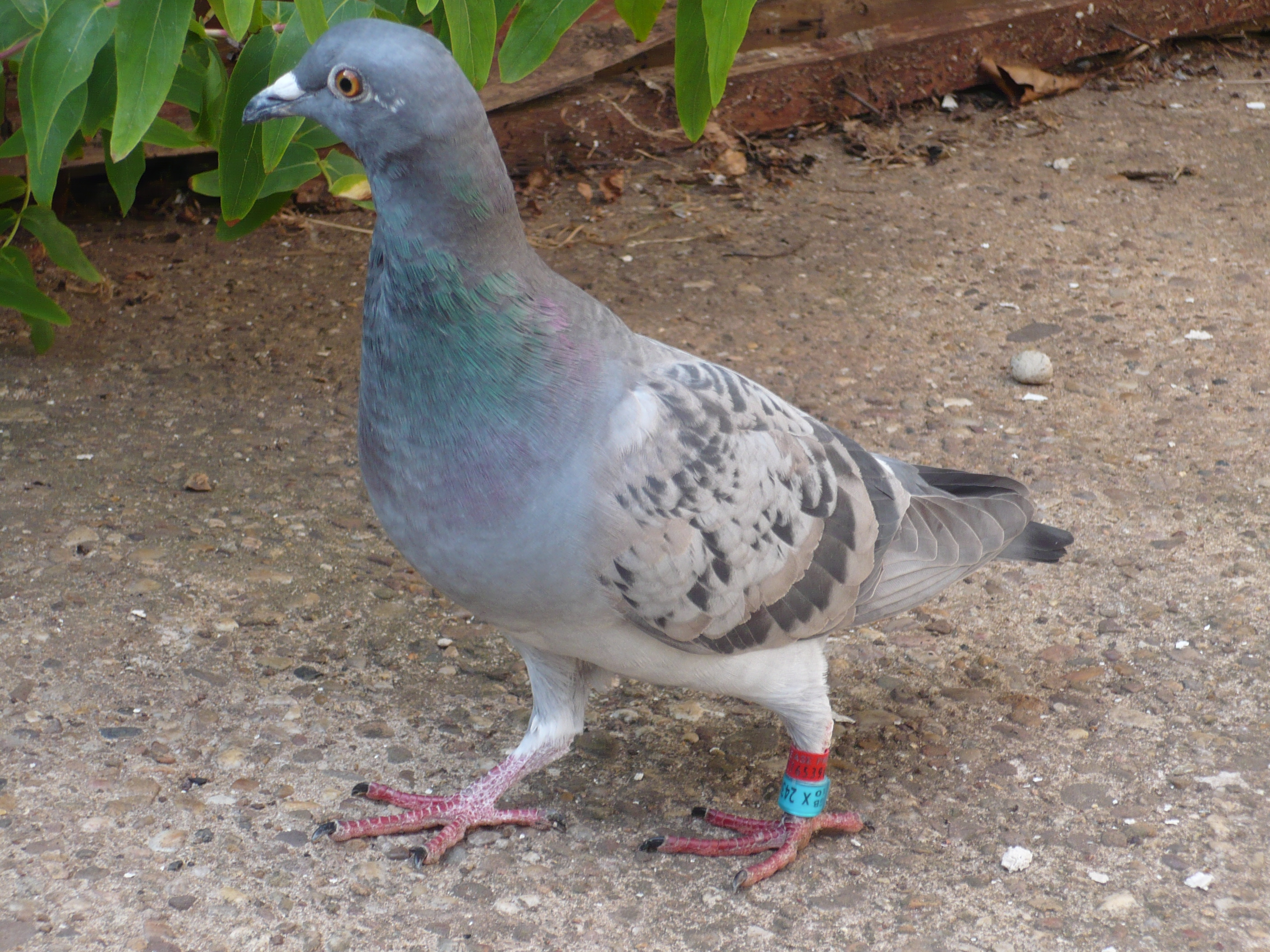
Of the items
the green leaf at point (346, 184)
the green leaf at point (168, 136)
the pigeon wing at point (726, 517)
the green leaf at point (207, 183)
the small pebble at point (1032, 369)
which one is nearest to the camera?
the pigeon wing at point (726, 517)

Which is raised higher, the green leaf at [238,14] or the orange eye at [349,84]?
the green leaf at [238,14]

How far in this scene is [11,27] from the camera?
10.4 ft

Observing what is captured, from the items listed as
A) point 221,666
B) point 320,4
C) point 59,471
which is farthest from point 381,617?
point 320,4

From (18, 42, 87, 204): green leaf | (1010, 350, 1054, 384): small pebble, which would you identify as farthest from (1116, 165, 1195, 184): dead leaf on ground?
(18, 42, 87, 204): green leaf

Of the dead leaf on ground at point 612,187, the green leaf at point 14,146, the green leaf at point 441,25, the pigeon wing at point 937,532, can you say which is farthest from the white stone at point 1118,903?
the dead leaf on ground at point 612,187

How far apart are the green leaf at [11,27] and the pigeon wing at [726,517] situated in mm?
1839

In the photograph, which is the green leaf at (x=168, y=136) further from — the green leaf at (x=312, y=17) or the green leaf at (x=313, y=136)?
the green leaf at (x=312, y=17)

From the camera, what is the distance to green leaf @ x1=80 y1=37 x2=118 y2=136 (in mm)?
3244

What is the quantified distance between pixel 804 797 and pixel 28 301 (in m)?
2.79

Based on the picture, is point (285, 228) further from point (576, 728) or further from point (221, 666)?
point (576, 728)

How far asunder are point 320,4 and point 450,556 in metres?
1.17

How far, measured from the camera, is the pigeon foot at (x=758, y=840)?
276 cm

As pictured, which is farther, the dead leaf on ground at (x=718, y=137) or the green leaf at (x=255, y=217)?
the dead leaf on ground at (x=718, y=137)

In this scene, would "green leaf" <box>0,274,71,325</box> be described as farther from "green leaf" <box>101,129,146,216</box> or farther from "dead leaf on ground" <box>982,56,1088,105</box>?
"dead leaf on ground" <box>982,56,1088,105</box>
